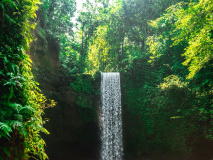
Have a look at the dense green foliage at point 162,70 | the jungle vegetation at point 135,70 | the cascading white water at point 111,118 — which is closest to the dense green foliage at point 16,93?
the jungle vegetation at point 135,70

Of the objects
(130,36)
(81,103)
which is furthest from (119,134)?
(130,36)

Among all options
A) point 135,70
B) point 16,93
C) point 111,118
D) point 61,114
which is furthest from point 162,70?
point 16,93

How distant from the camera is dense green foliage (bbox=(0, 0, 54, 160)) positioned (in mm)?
2160

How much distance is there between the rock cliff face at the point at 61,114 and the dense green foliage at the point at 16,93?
6.79m

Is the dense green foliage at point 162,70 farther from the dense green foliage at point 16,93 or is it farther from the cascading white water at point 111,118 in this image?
the dense green foliage at point 16,93

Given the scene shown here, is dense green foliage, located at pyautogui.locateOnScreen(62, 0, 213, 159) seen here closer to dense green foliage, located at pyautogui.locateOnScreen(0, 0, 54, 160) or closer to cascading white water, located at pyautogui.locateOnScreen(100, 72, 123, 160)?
cascading white water, located at pyautogui.locateOnScreen(100, 72, 123, 160)

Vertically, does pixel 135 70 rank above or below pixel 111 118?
above

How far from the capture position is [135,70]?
45.1 feet

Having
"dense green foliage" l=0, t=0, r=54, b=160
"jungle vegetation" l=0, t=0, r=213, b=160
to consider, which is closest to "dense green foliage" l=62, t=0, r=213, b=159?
"jungle vegetation" l=0, t=0, r=213, b=160

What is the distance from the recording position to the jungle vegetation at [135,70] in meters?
2.50

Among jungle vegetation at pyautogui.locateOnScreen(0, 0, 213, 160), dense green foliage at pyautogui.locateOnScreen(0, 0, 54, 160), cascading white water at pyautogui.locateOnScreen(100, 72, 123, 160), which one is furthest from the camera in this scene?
cascading white water at pyautogui.locateOnScreen(100, 72, 123, 160)

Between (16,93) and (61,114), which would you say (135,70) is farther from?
(16,93)

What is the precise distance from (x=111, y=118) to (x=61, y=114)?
3986mm

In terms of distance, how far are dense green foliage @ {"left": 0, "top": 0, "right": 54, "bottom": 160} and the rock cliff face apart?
679 cm
